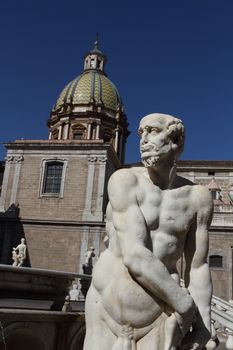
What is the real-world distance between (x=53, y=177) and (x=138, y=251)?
2411 cm

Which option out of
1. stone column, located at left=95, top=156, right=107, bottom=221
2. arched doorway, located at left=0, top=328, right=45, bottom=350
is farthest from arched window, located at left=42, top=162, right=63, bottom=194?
arched doorway, located at left=0, top=328, right=45, bottom=350

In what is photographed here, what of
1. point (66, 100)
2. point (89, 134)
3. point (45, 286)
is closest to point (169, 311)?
point (45, 286)

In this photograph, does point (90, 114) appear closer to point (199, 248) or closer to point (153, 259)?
point (199, 248)

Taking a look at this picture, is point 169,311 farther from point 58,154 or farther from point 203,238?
point 58,154

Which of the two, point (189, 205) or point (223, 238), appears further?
point (223, 238)

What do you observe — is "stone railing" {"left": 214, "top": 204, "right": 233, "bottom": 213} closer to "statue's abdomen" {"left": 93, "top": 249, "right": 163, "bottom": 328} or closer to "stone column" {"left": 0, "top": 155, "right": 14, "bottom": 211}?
"stone column" {"left": 0, "top": 155, "right": 14, "bottom": 211}

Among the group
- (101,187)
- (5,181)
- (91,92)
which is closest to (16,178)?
(5,181)

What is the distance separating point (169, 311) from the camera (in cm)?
196

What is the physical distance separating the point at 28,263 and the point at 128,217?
23.0 metres

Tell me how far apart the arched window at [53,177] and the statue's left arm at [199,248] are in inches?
916

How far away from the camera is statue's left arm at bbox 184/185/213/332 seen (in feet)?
6.95

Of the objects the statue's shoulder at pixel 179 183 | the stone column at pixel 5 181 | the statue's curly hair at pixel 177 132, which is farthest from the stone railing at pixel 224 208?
the statue's curly hair at pixel 177 132

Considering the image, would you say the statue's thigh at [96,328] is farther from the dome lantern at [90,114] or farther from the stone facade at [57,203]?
the dome lantern at [90,114]

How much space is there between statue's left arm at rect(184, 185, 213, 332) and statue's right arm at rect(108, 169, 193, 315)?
189 mm
